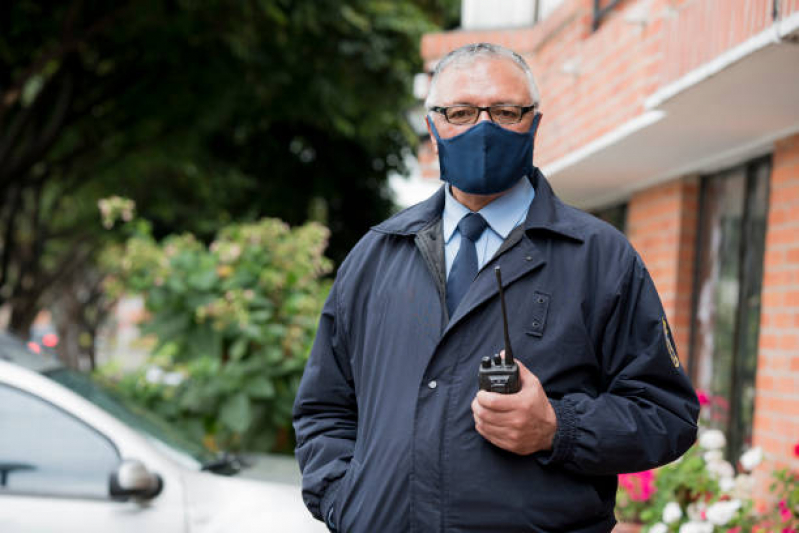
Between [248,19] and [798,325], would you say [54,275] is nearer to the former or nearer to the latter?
[248,19]

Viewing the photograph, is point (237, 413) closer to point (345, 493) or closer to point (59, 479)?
point (59, 479)

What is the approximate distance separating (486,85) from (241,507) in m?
2.49

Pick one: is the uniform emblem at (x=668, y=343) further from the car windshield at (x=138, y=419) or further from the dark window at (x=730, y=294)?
the dark window at (x=730, y=294)

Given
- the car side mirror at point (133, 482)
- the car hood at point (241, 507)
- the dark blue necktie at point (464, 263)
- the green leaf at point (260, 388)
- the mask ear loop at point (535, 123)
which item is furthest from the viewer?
the green leaf at point (260, 388)

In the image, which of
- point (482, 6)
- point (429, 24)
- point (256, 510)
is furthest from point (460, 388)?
point (429, 24)

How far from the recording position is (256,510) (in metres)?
4.00

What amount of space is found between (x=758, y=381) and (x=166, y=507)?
2835mm

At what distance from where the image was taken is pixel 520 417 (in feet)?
5.85

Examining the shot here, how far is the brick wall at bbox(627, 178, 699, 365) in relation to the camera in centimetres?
607

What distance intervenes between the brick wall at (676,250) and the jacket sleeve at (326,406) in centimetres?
428

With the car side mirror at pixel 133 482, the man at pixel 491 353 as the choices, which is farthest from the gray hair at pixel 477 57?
the car side mirror at pixel 133 482

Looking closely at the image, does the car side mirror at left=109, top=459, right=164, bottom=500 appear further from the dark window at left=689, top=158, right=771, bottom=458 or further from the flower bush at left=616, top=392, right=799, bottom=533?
the dark window at left=689, top=158, right=771, bottom=458

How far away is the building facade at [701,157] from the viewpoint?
4074mm

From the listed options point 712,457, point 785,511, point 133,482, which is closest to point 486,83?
point 133,482
